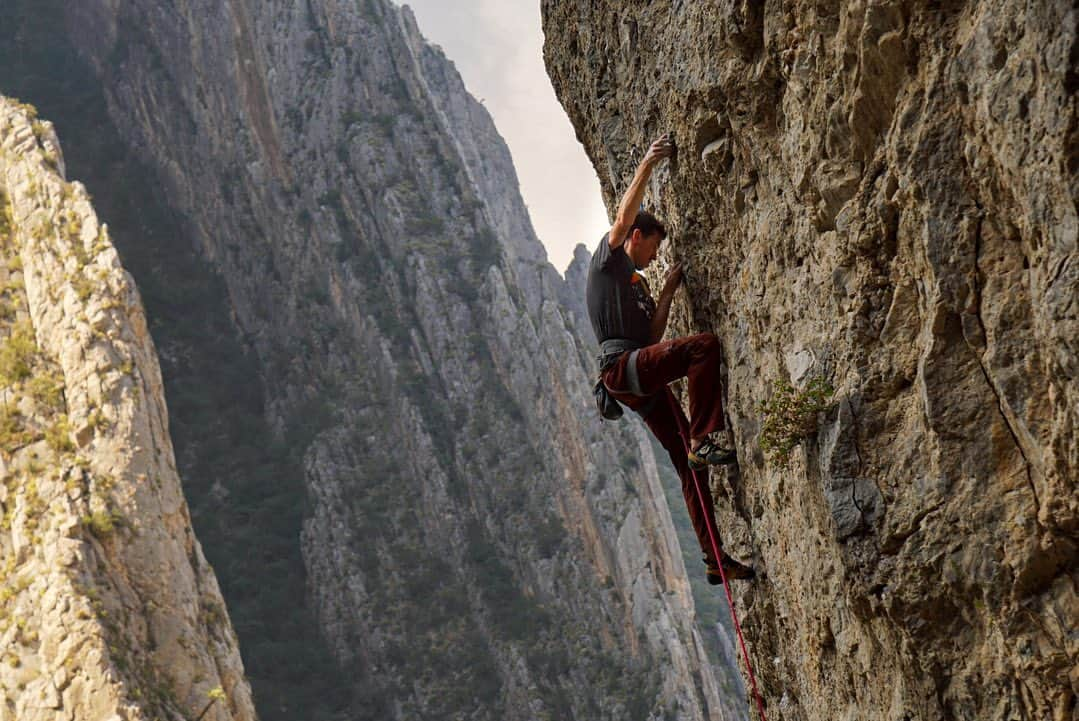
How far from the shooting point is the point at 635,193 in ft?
19.8

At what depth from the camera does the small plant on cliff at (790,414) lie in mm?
4770

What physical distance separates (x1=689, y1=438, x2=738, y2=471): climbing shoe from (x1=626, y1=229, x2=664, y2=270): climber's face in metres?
1.42

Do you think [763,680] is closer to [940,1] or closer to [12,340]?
[940,1]

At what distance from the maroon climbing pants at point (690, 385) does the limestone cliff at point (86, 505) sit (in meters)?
22.2

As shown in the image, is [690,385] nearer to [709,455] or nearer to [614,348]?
[709,455]

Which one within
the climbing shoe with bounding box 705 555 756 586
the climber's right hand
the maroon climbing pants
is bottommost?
the climbing shoe with bounding box 705 555 756 586

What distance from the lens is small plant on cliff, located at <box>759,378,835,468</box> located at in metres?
4.77

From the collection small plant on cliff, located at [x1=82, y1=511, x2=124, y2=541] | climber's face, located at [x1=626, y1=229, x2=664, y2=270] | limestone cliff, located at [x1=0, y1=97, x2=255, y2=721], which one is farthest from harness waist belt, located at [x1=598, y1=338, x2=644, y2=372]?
small plant on cliff, located at [x1=82, y1=511, x2=124, y2=541]

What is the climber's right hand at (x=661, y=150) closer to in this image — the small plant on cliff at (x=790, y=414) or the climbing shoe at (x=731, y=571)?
the small plant on cliff at (x=790, y=414)

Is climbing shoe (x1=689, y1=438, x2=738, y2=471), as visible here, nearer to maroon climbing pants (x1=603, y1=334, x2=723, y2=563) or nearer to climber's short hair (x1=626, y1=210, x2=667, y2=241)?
maroon climbing pants (x1=603, y1=334, x2=723, y2=563)

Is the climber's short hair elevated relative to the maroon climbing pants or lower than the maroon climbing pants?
elevated

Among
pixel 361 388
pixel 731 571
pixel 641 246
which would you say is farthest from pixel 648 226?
pixel 361 388

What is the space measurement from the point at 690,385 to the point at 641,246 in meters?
1.15

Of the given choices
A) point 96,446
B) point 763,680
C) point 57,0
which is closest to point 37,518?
point 96,446
